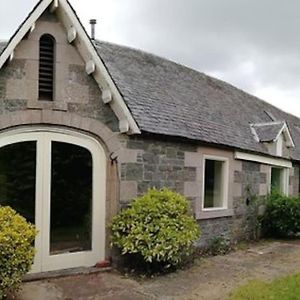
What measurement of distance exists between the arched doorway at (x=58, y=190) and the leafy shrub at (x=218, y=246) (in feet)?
12.1

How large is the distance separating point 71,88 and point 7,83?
1.31 metres

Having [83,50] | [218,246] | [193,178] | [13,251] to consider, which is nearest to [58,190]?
[13,251]

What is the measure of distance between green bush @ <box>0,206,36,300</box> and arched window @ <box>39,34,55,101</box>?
274cm

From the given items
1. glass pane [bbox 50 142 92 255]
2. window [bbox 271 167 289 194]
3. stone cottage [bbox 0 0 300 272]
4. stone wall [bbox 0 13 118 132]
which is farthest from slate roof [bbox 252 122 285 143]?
glass pane [bbox 50 142 92 255]

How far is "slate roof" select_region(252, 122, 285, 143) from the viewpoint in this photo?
15.5m

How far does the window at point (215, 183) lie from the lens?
12.5 metres

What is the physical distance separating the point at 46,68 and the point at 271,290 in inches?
Result: 242

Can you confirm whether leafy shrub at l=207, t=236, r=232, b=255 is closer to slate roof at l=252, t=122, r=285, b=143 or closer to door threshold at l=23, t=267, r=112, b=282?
door threshold at l=23, t=267, r=112, b=282

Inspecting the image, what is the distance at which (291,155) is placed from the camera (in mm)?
17078

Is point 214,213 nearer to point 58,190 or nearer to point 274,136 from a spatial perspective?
point 274,136

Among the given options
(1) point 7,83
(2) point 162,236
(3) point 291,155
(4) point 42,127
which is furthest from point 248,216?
(1) point 7,83

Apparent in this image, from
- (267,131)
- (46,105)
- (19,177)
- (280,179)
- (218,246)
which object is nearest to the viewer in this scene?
(19,177)

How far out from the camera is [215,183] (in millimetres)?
12930

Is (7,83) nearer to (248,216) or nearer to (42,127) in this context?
(42,127)
